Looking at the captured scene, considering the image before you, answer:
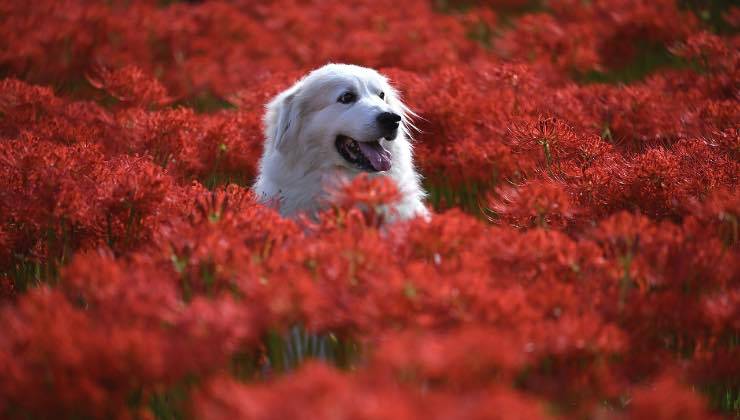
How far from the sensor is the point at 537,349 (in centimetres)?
188

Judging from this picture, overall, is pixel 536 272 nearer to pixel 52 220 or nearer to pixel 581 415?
pixel 581 415

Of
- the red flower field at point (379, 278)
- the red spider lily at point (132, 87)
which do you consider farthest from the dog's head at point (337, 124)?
the red spider lily at point (132, 87)

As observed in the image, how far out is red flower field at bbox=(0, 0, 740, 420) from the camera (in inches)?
66.7

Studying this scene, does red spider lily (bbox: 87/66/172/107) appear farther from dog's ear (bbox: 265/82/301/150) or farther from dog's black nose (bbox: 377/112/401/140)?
dog's black nose (bbox: 377/112/401/140)

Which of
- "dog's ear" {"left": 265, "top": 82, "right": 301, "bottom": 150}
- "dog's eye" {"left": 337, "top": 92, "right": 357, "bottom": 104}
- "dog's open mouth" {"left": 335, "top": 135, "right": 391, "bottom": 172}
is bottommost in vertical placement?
"dog's open mouth" {"left": 335, "top": 135, "right": 391, "bottom": 172}

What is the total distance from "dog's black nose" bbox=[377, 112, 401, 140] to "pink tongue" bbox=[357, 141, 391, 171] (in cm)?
12

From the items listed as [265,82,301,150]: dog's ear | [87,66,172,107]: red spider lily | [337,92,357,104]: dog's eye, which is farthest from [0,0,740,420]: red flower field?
[337,92,357,104]: dog's eye

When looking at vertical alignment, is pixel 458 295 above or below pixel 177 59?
above

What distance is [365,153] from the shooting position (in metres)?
4.10

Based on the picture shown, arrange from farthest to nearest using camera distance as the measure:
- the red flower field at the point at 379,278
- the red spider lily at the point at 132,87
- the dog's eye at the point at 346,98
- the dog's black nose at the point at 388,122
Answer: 1. the red spider lily at the point at 132,87
2. the dog's eye at the point at 346,98
3. the dog's black nose at the point at 388,122
4. the red flower field at the point at 379,278

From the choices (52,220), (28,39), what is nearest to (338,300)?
(52,220)

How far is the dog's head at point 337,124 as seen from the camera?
159 inches

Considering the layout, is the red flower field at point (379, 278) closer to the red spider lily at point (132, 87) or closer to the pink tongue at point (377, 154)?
the red spider lily at point (132, 87)

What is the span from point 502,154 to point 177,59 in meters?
4.07
